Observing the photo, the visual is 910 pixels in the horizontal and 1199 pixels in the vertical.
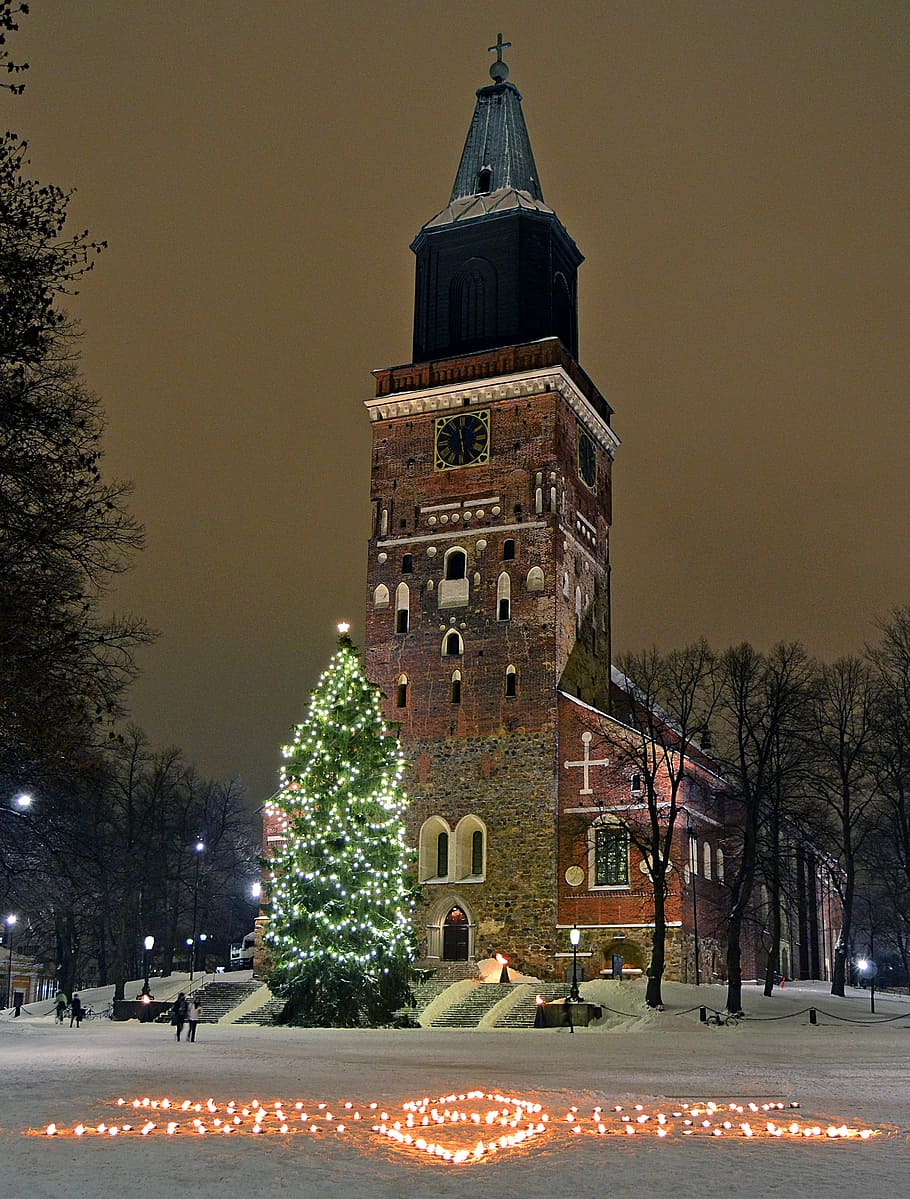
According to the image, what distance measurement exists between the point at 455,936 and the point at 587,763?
824 centimetres

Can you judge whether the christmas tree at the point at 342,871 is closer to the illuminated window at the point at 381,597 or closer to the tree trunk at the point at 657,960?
the tree trunk at the point at 657,960

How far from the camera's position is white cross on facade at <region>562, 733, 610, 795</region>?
47844 millimetres

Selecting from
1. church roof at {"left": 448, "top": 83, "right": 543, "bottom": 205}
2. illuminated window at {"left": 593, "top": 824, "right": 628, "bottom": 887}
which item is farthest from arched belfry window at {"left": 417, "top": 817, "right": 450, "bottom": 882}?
church roof at {"left": 448, "top": 83, "right": 543, "bottom": 205}

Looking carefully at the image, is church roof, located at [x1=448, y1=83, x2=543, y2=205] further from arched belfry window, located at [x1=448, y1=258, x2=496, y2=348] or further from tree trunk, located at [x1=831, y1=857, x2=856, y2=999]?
tree trunk, located at [x1=831, y1=857, x2=856, y2=999]

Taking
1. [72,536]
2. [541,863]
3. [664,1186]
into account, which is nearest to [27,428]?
[72,536]

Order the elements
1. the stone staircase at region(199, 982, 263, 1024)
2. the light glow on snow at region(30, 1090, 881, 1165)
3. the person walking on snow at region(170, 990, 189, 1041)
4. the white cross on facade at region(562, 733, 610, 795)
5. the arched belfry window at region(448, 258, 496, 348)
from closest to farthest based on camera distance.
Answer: the light glow on snow at region(30, 1090, 881, 1165) → the person walking on snow at region(170, 990, 189, 1041) → the stone staircase at region(199, 982, 263, 1024) → the white cross on facade at region(562, 733, 610, 795) → the arched belfry window at region(448, 258, 496, 348)

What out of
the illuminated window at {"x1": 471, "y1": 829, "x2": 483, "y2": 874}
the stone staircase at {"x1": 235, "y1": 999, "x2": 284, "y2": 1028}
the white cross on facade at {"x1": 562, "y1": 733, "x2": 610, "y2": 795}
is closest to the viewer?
the stone staircase at {"x1": 235, "y1": 999, "x2": 284, "y2": 1028}

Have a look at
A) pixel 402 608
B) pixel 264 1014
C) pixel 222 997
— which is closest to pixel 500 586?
pixel 402 608

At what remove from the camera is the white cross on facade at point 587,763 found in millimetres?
47844

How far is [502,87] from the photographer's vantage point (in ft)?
190

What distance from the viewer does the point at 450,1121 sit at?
15234 millimetres

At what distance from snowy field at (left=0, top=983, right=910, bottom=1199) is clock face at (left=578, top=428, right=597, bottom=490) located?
28636 millimetres

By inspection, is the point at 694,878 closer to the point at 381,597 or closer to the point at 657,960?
the point at 657,960

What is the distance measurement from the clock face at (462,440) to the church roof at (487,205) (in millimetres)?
8109
